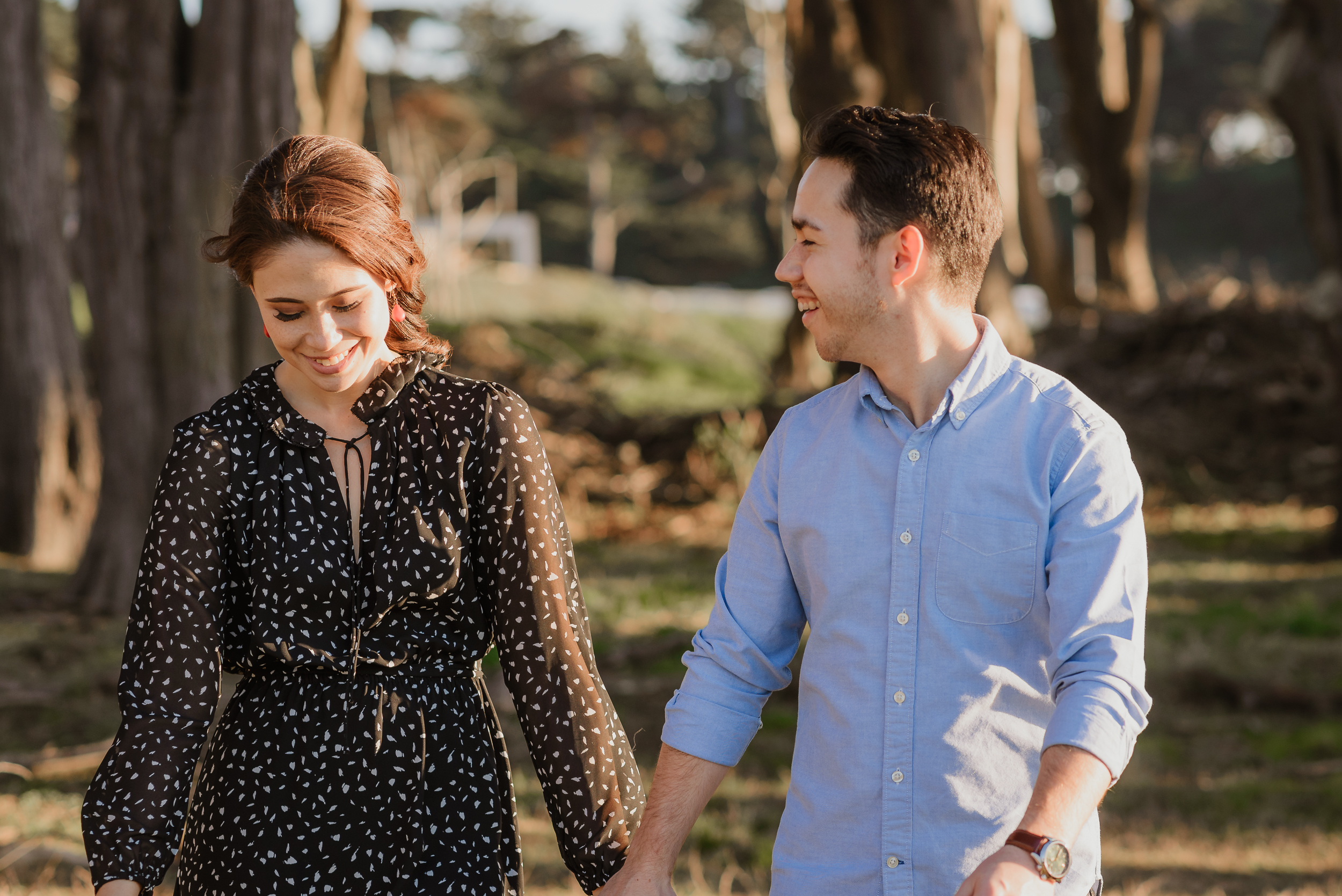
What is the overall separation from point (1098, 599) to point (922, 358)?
511mm

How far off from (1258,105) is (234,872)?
4355 cm

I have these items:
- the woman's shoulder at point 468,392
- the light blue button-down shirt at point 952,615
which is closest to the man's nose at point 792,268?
the light blue button-down shirt at point 952,615

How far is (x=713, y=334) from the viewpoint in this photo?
26078mm

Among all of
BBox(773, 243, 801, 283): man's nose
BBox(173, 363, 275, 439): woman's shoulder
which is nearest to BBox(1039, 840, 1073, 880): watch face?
BBox(773, 243, 801, 283): man's nose

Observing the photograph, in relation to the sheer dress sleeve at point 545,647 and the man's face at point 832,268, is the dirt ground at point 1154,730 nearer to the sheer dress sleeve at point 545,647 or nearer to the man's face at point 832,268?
the sheer dress sleeve at point 545,647

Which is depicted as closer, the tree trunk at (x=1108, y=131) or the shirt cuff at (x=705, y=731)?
the shirt cuff at (x=705, y=731)

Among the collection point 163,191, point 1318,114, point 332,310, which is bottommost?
point 332,310

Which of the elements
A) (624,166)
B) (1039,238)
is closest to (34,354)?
(1039,238)

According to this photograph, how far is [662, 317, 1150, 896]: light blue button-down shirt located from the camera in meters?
2.00

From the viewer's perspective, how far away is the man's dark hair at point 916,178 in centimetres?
213

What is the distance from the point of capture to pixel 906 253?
7.04ft

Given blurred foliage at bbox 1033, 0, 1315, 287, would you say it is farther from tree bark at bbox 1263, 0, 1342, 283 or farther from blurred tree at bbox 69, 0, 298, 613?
blurred tree at bbox 69, 0, 298, 613

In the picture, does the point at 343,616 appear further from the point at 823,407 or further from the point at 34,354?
the point at 34,354

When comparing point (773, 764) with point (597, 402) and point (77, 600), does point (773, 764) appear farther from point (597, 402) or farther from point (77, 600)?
point (597, 402)
